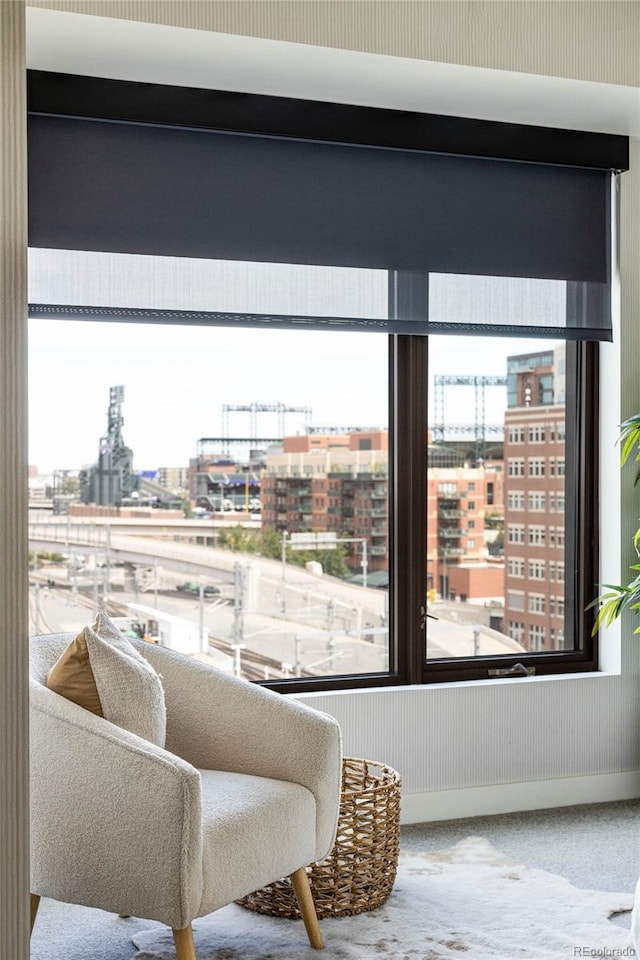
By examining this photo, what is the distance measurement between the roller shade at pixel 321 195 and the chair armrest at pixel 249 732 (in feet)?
4.09

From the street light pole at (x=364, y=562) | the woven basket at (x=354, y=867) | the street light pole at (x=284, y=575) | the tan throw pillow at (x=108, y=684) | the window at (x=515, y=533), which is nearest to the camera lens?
the tan throw pillow at (x=108, y=684)

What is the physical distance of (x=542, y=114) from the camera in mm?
3562

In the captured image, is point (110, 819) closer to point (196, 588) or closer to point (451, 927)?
point (451, 927)

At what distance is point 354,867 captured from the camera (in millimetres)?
2738

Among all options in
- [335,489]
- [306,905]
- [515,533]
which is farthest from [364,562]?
[306,905]

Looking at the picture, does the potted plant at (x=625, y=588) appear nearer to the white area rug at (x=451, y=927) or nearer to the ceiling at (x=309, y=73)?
the white area rug at (x=451, y=927)

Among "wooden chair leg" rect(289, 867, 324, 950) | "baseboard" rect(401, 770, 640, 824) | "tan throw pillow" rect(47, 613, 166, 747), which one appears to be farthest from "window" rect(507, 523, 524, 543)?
"tan throw pillow" rect(47, 613, 166, 747)

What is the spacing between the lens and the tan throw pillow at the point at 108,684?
7.72 feet

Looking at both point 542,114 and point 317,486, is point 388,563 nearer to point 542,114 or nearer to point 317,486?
point 317,486

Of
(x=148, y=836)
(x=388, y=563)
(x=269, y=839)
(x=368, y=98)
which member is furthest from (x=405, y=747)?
(x=368, y=98)

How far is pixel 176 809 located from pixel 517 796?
1901mm

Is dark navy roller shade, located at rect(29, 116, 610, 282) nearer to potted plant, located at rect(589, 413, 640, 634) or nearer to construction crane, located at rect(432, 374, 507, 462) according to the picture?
construction crane, located at rect(432, 374, 507, 462)

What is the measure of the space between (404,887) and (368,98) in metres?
2.50

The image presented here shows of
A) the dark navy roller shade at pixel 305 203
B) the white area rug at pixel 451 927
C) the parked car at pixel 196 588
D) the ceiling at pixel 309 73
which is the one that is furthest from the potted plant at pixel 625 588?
the parked car at pixel 196 588
